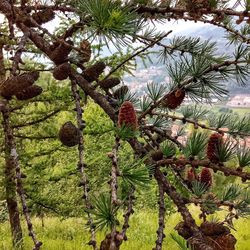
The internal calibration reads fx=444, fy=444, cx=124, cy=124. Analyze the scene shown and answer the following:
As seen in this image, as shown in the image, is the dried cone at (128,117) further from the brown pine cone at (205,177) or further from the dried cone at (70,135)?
the brown pine cone at (205,177)

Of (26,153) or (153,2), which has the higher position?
(153,2)

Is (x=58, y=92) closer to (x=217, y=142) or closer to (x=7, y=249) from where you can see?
(x=7, y=249)

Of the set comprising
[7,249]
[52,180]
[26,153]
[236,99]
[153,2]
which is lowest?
[7,249]

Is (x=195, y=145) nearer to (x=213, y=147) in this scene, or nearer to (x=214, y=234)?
(x=213, y=147)

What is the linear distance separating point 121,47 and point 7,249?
6.22 meters

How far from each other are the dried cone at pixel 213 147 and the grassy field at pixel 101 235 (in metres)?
5.47

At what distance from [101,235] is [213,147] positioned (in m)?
7.29

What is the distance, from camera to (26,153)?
710cm

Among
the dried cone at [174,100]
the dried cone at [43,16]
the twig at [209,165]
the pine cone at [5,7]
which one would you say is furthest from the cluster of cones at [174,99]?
the dried cone at [43,16]

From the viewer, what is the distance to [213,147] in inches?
65.9

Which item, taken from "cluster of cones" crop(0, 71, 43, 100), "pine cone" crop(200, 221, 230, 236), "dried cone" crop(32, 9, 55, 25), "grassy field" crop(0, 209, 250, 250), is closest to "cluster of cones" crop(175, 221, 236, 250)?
"pine cone" crop(200, 221, 230, 236)

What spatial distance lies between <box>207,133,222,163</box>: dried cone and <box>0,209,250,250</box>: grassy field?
5.47m

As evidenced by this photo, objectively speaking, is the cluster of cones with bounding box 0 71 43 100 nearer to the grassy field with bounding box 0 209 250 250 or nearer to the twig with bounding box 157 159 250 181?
the twig with bounding box 157 159 250 181

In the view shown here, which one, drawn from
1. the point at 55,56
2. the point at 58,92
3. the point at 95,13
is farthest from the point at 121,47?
the point at 58,92
